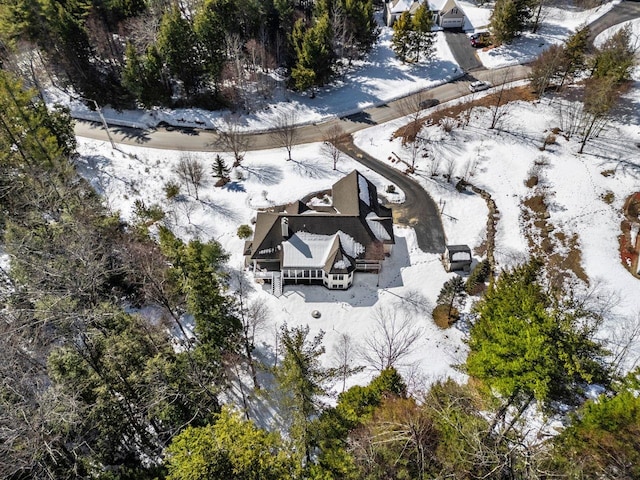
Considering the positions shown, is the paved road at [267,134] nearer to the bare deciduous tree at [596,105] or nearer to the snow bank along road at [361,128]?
the snow bank along road at [361,128]

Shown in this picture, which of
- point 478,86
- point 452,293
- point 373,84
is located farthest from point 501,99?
point 452,293

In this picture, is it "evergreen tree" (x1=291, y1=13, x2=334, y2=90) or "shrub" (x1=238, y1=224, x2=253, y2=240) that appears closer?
"shrub" (x1=238, y1=224, x2=253, y2=240)

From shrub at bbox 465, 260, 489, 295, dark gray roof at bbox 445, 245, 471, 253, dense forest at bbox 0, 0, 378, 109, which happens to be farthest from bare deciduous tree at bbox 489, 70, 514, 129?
shrub at bbox 465, 260, 489, 295

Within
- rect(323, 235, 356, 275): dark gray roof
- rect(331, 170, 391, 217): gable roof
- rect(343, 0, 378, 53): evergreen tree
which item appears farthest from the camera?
rect(343, 0, 378, 53): evergreen tree

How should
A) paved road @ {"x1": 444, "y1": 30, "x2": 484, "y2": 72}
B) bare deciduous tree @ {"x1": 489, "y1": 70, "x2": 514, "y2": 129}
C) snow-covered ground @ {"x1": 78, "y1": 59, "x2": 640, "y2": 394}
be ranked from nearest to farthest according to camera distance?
snow-covered ground @ {"x1": 78, "y1": 59, "x2": 640, "y2": 394} → bare deciduous tree @ {"x1": 489, "y1": 70, "x2": 514, "y2": 129} → paved road @ {"x1": 444, "y1": 30, "x2": 484, "y2": 72}

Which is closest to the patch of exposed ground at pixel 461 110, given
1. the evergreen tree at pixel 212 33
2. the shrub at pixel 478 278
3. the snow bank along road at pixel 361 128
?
the snow bank along road at pixel 361 128

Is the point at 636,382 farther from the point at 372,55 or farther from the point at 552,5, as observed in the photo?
the point at 552,5

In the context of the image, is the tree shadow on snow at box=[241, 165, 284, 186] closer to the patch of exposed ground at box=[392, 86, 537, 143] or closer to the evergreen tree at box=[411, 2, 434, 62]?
the patch of exposed ground at box=[392, 86, 537, 143]
